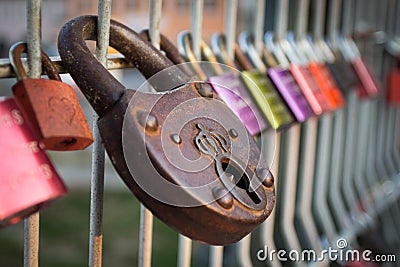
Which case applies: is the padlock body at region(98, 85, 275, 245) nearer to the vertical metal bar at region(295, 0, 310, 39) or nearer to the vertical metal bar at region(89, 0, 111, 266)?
the vertical metal bar at region(89, 0, 111, 266)

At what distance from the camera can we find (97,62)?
1.61ft

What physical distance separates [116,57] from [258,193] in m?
0.23

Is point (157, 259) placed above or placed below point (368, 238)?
below

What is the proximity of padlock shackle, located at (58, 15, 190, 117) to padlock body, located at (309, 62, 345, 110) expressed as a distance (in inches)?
19.7

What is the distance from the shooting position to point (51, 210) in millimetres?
3785

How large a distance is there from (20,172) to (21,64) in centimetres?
11

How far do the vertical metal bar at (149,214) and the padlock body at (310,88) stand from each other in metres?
0.32

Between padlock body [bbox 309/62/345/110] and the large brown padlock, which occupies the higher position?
padlock body [bbox 309/62/345/110]

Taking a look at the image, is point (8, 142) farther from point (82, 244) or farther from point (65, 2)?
point (65, 2)

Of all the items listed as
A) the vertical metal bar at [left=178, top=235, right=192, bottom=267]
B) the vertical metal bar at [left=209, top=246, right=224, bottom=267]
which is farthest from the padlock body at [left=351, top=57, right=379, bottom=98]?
the vertical metal bar at [left=178, top=235, right=192, bottom=267]

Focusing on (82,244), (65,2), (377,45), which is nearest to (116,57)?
(377,45)

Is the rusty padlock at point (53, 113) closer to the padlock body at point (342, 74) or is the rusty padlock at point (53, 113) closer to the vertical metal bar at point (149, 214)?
the vertical metal bar at point (149, 214)

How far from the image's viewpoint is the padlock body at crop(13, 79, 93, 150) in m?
0.42

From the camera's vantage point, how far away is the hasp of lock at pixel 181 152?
1.44 ft
